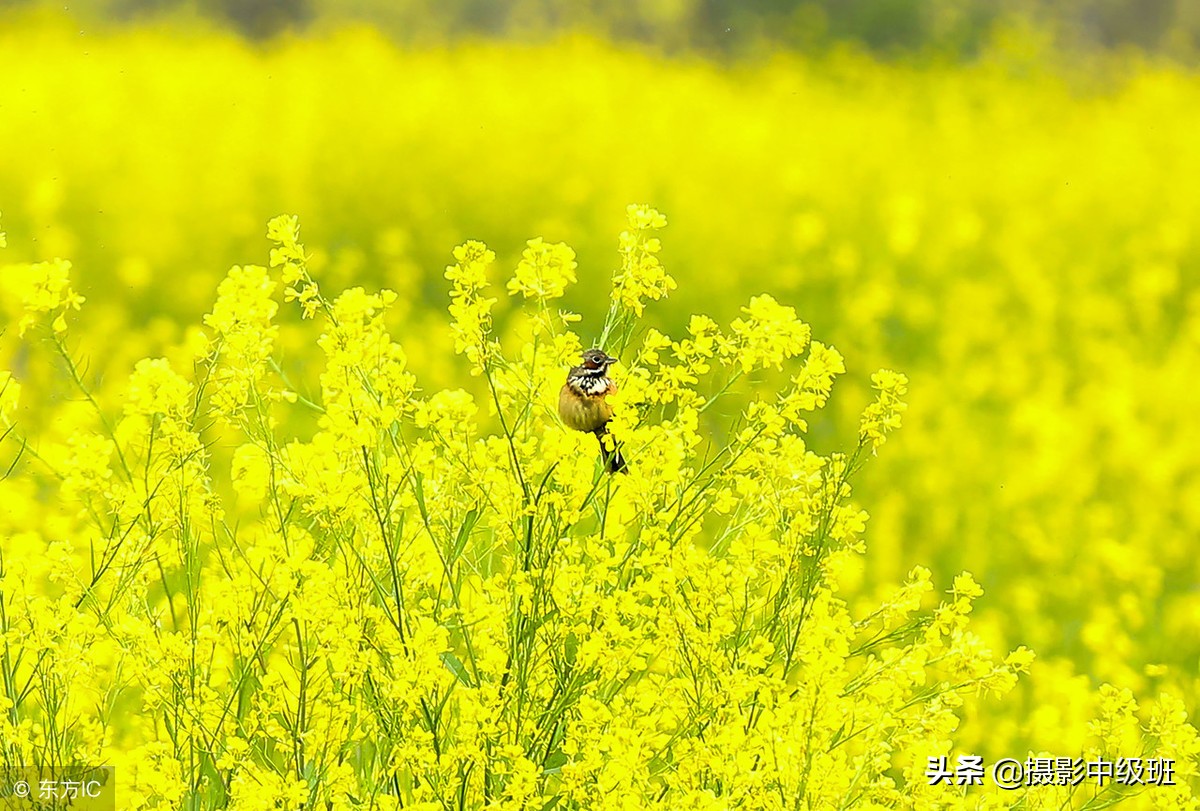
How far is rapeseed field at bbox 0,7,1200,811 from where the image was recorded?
207cm

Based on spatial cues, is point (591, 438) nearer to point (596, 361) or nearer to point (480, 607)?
point (596, 361)

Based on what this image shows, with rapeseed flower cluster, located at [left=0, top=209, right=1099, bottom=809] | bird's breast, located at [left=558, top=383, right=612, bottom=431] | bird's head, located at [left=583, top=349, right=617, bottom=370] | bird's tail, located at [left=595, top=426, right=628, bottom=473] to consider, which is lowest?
rapeseed flower cluster, located at [left=0, top=209, right=1099, bottom=809]

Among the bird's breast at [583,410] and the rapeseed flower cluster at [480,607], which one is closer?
the rapeseed flower cluster at [480,607]

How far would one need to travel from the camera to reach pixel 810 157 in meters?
7.97

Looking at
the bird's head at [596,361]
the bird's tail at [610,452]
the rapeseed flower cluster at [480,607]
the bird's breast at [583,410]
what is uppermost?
the bird's head at [596,361]

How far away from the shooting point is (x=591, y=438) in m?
Answer: 2.09

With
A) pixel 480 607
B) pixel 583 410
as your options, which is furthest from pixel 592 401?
pixel 480 607

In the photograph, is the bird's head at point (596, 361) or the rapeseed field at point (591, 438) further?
the bird's head at point (596, 361)

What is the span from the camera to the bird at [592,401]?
2154mm

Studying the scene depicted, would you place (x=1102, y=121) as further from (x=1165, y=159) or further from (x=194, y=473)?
(x=194, y=473)

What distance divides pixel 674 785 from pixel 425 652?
437mm

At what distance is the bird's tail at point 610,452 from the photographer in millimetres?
2127

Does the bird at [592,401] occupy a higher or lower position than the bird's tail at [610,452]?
higher

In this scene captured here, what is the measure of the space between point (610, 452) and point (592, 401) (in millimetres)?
73
